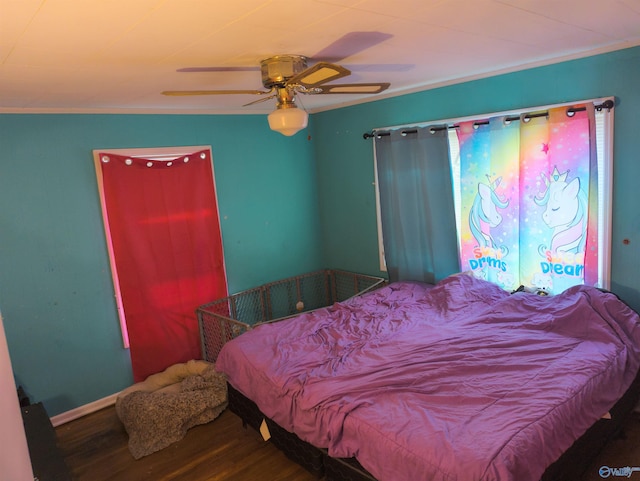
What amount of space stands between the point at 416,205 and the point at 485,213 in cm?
58

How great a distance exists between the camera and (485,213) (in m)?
3.39

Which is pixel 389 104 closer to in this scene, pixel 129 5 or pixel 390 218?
pixel 390 218

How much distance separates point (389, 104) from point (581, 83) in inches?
59.9

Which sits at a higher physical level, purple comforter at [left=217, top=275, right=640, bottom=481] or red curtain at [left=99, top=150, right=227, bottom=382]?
red curtain at [left=99, top=150, right=227, bottom=382]

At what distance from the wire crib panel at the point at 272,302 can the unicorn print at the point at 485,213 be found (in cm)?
100

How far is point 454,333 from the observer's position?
2.85 metres

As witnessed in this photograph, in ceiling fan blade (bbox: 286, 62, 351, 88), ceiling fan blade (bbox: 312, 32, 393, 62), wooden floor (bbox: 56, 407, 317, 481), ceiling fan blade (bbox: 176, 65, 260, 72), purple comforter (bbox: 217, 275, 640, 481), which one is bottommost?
wooden floor (bbox: 56, 407, 317, 481)

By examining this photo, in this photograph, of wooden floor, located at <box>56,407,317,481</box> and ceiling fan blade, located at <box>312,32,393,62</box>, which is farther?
wooden floor, located at <box>56,407,317,481</box>

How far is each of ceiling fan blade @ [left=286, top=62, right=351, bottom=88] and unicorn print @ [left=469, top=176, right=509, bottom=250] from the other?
1.92 meters

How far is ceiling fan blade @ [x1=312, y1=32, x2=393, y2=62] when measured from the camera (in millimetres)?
1843

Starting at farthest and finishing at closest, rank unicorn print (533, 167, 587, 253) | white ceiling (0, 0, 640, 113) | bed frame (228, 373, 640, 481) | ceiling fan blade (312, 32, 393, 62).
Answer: unicorn print (533, 167, 587, 253) → bed frame (228, 373, 640, 481) → ceiling fan blade (312, 32, 393, 62) → white ceiling (0, 0, 640, 113)

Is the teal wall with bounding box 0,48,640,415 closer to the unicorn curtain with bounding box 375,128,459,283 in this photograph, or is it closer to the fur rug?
the unicorn curtain with bounding box 375,128,459,283

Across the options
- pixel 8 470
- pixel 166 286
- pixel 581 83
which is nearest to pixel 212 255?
pixel 166 286

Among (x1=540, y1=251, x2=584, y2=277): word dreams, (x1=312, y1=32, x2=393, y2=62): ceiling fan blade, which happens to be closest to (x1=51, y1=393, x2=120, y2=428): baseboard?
(x1=312, y1=32, x2=393, y2=62): ceiling fan blade
